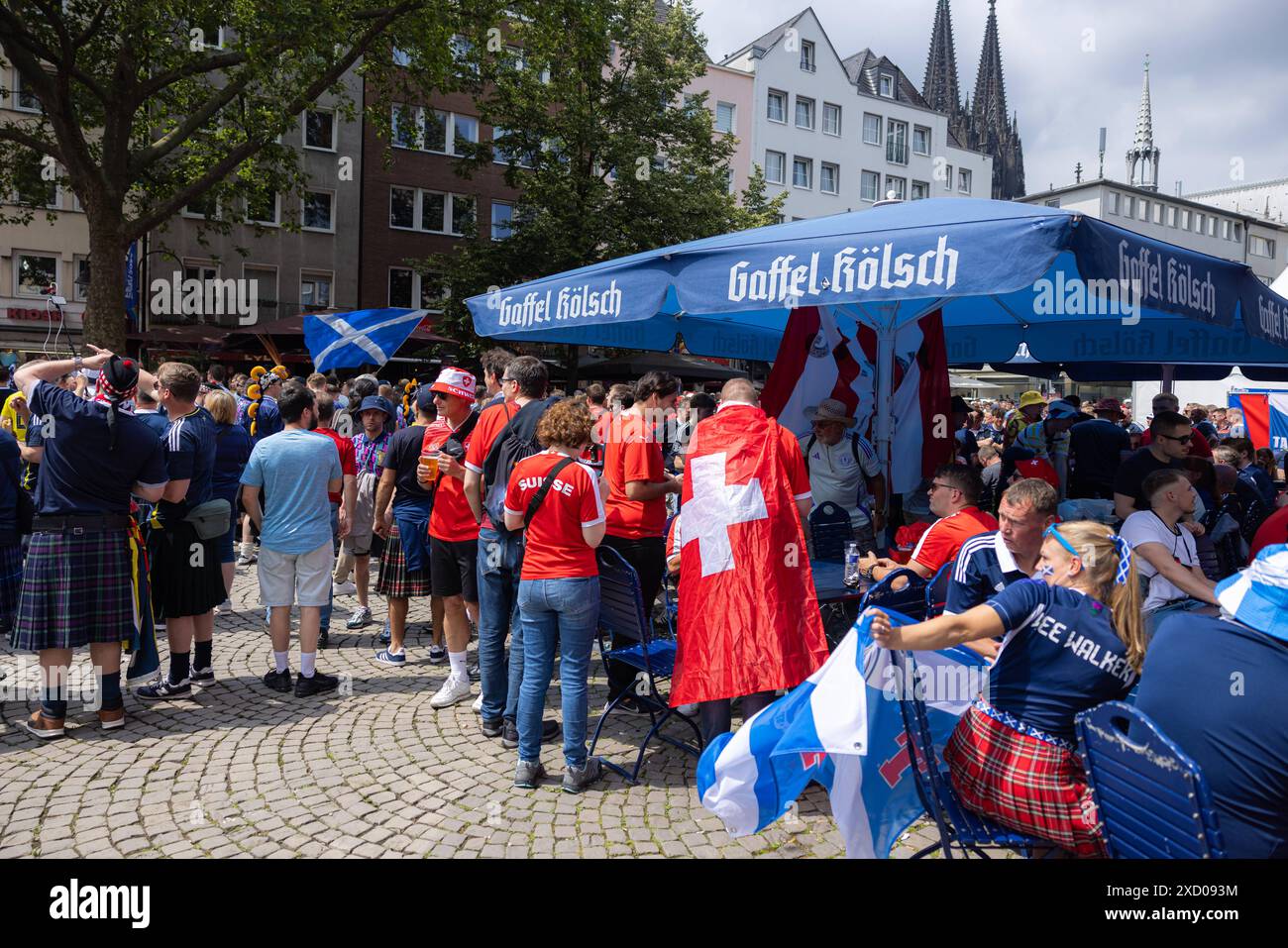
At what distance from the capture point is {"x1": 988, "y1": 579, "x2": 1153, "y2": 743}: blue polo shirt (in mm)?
2650

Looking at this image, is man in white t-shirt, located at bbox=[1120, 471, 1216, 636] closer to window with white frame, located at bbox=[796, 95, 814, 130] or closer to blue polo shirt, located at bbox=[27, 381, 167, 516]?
blue polo shirt, located at bbox=[27, 381, 167, 516]

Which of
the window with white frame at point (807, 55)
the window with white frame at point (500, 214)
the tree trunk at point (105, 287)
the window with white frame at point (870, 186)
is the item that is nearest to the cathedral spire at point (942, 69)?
the window with white frame at point (870, 186)

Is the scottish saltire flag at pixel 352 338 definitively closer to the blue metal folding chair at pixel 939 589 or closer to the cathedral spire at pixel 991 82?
the blue metal folding chair at pixel 939 589

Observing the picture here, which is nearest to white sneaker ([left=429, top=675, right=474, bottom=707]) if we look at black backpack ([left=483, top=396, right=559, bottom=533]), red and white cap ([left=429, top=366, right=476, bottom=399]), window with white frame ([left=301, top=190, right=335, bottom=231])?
black backpack ([left=483, top=396, right=559, bottom=533])

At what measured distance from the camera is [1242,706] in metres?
2.17

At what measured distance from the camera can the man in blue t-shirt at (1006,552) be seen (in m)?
3.42

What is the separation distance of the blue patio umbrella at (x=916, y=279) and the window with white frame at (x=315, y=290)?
83.7 feet

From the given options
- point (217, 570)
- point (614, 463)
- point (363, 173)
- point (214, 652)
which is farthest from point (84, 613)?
point (363, 173)

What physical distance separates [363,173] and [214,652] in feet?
89.4

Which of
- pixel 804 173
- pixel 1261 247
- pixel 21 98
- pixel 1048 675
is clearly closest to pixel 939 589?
pixel 1048 675

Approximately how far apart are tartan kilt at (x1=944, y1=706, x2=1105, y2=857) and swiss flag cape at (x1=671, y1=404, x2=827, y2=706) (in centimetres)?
107

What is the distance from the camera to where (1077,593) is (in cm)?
274

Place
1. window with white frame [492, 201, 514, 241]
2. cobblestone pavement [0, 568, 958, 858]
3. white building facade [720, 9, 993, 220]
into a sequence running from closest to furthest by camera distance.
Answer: cobblestone pavement [0, 568, 958, 858], window with white frame [492, 201, 514, 241], white building facade [720, 9, 993, 220]
